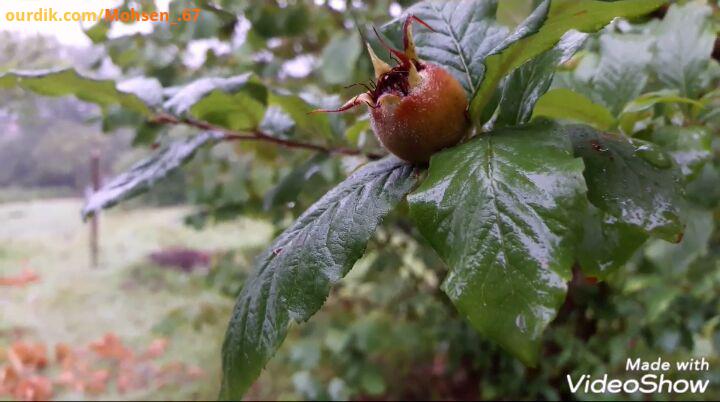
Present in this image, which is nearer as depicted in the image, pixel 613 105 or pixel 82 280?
pixel 613 105

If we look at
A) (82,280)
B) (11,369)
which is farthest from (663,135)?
(82,280)

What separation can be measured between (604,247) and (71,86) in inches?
23.6

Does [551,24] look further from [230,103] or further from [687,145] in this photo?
[230,103]

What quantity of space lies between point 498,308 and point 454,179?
0.09m

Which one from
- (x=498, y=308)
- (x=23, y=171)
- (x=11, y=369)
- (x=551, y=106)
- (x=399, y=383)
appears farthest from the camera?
(x=23, y=171)

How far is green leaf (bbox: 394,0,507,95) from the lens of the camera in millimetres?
434

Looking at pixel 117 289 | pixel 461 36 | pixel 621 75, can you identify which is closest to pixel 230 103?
pixel 461 36

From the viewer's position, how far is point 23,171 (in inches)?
104

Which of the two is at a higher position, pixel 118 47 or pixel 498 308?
pixel 498 308

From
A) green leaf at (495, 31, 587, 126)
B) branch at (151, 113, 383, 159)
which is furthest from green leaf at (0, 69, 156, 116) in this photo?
green leaf at (495, 31, 587, 126)

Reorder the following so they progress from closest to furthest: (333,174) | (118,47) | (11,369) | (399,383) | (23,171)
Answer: (333,174) < (118,47) < (11,369) < (399,383) < (23,171)

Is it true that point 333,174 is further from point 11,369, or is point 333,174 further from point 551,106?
point 11,369

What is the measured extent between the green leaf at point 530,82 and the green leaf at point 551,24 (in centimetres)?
3

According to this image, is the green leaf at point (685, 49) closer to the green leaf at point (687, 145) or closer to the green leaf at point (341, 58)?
the green leaf at point (687, 145)
